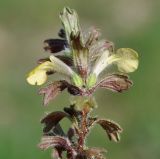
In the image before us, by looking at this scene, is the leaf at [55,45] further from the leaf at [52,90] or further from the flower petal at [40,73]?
the leaf at [52,90]

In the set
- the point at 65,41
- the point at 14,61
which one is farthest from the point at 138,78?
the point at 65,41

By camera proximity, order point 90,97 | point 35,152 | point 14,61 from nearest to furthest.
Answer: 1. point 90,97
2. point 35,152
3. point 14,61

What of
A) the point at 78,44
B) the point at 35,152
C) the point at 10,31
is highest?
the point at 10,31

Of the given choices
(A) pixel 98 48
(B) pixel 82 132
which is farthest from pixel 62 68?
(B) pixel 82 132

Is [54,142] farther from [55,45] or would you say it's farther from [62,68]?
[55,45]

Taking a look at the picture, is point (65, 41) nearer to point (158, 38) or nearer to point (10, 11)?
point (158, 38)
